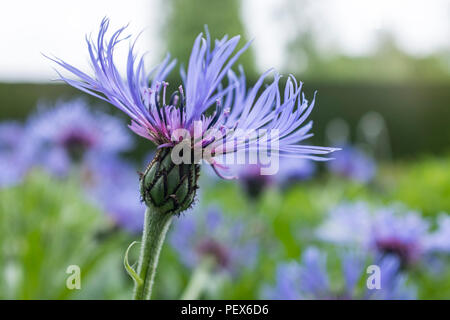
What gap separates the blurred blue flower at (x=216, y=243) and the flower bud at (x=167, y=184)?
1.95ft

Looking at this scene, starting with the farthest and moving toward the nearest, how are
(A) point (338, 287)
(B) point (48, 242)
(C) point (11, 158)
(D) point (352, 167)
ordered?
(D) point (352, 167) < (C) point (11, 158) < (B) point (48, 242) < (A) point (338, 287)

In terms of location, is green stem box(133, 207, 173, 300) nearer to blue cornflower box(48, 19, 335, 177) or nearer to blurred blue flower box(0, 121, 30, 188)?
blue cornflower box(48, 19, 335, 177)

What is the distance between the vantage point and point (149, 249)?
402 millimetres

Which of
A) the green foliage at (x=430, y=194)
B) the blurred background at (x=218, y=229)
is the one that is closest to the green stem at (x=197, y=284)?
the blurred background at (x=218, y=229)

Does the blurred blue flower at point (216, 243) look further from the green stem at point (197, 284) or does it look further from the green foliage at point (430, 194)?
the green foliage at point (430, 194)

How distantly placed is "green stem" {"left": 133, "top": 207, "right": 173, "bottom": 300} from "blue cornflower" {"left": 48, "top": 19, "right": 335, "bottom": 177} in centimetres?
6

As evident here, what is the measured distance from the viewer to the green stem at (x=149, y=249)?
39 centimetres

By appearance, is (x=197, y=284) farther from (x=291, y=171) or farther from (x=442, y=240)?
(x=291, y=171)

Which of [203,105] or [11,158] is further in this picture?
[11,158]

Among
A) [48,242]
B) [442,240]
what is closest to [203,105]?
[442,240]

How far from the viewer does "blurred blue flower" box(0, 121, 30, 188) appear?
119 cm

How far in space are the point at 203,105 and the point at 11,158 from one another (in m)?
1.28

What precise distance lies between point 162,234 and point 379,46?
10794 mm

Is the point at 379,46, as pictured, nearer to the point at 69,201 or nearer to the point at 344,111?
the point at 344,111
